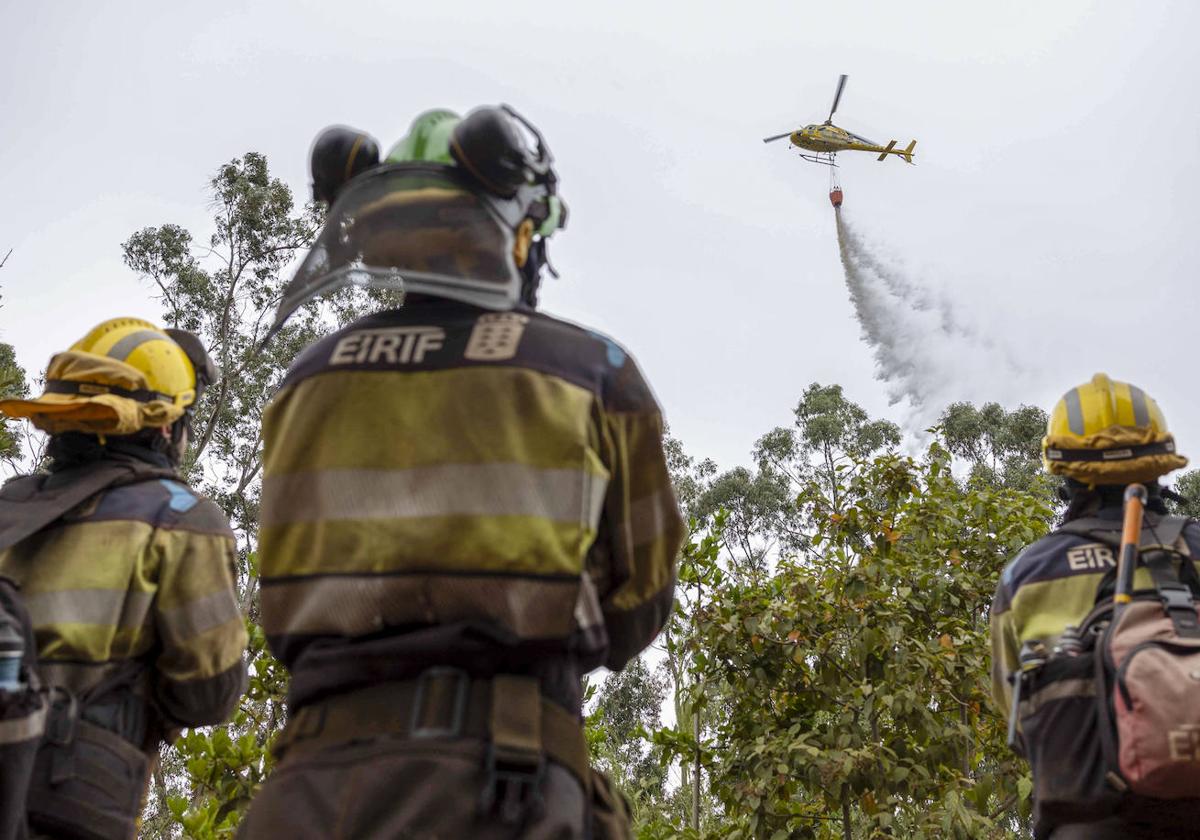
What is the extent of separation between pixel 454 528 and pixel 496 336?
371 millimetres

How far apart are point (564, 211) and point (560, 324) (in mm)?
443

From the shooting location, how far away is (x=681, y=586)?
6.43 metres

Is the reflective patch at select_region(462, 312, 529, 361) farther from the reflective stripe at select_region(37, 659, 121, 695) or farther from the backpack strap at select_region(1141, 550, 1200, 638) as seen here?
the backpack strap at select_region(1141, 550, 1200, 638)

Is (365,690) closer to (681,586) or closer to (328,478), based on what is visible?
(328,478)

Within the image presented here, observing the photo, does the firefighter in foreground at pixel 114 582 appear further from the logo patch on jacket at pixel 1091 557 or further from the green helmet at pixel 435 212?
the logo patch on jacket at pixel 1091 557

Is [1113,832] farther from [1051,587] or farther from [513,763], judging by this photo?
[513,763]

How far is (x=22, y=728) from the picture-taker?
2.65 meters

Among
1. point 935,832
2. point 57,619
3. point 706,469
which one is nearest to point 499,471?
point 57,619

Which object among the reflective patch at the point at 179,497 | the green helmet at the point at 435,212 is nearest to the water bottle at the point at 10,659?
the reflective patch at the point at 179,497

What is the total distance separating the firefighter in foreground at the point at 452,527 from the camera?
1.85 metres

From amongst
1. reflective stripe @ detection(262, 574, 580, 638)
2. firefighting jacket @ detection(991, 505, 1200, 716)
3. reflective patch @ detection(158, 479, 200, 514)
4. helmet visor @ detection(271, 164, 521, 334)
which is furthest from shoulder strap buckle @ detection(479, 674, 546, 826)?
firefighting jacket @ detection(991, 505, 1200, 716)

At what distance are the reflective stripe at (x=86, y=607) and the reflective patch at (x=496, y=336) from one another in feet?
5.10

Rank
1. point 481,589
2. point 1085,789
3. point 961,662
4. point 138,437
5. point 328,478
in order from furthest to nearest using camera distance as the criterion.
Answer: point 961,662 < point 138,437 < point 1085,789 < point 328,478 < point 481,589

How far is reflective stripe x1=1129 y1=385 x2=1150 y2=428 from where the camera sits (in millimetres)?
3500
